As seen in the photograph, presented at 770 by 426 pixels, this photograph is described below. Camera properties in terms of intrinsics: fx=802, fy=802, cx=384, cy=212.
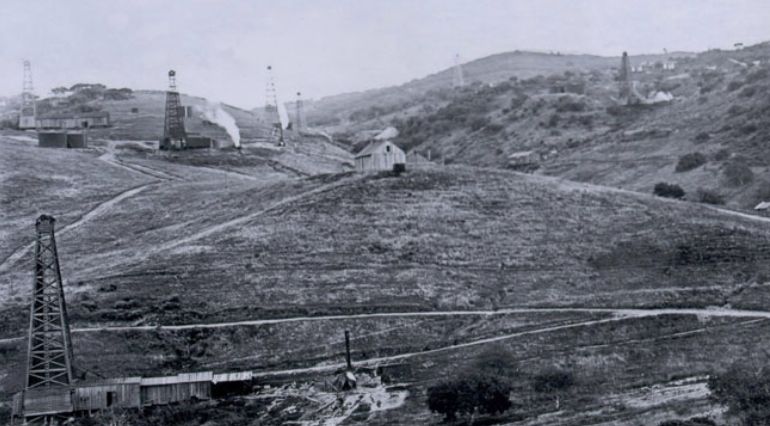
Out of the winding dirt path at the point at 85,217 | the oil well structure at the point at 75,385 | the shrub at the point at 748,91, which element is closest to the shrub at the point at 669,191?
the shrub at the point at 748,91

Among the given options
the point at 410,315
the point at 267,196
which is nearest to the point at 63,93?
the point at 267,196

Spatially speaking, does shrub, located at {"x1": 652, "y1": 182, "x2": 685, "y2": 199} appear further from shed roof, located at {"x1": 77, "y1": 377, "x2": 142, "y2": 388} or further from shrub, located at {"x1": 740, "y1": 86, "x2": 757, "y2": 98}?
shed roof, located at {"x1": 77, "y1": 377, "x2": 142, "y2": 388}

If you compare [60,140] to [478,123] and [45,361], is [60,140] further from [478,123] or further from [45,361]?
[45,361]

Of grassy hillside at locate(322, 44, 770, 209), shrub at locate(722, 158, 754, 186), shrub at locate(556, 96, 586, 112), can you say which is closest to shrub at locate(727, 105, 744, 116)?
grassy hillside at locate(322, 44, 770, 209)

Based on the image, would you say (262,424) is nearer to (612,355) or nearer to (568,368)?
(568,368)

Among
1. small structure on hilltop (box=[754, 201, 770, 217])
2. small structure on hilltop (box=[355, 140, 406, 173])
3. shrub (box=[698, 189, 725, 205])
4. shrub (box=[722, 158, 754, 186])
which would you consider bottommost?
small structure on hilltop (box=[754, 201, 770, 217])

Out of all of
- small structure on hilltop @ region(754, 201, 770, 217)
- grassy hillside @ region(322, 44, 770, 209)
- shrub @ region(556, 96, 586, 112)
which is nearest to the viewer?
small structure on hilltop @ region(754, 201, 770, 217)
